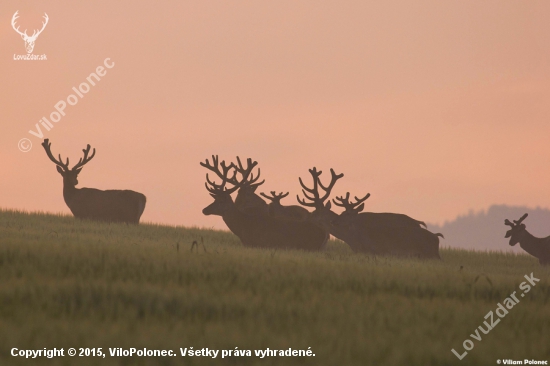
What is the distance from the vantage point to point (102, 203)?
2366cm

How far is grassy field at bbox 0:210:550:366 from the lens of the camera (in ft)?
21.7

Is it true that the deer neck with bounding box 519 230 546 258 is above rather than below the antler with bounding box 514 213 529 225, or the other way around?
below

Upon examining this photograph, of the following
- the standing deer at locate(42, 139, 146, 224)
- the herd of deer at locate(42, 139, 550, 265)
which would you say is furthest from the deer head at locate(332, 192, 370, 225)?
the standing deer at locate(42, 139, 146, 224)

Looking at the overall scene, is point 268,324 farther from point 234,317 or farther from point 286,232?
point 286,232

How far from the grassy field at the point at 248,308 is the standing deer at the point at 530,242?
7.01 meters

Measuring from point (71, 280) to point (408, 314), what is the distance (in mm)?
3999

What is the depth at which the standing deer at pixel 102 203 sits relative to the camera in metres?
23.6

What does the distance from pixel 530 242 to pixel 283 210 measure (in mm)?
6635

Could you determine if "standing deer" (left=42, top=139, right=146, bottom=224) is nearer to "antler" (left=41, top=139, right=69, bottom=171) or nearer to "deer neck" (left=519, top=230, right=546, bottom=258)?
"antler" (left=41, top=139, right=69, bottom=171)

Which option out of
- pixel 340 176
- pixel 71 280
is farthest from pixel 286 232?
pixel 71 280

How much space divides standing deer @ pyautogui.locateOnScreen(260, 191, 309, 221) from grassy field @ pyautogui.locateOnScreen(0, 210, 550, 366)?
310 inches

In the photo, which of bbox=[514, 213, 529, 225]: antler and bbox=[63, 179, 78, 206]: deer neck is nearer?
bbox=[514, 213, 529, 225]: antler

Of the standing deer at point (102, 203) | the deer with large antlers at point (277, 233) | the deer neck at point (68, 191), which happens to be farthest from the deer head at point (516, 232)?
the deer neck at point (68, 191)


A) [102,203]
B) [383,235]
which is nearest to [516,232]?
[383,235]
